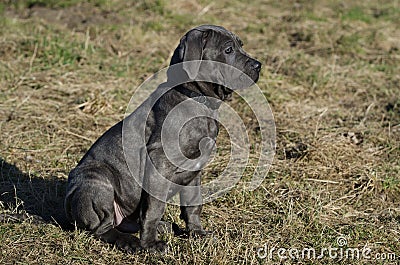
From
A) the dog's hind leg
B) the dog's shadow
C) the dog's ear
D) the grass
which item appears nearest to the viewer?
the dog's ear

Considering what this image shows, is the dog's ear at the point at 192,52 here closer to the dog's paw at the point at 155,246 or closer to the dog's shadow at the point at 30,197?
the dog's paw at the point at 155,246

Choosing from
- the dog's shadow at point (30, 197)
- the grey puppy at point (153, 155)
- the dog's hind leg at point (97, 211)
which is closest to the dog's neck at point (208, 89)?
the grey puppy at point (153, 155)

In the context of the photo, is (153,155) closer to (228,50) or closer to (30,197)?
(228,50)

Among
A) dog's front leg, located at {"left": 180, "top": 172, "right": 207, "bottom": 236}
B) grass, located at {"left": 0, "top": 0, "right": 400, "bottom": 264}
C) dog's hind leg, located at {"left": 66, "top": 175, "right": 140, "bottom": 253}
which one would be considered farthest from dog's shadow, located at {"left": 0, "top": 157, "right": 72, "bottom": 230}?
dog's front leg, located at {"left": 180, "top": 172, "right": 207, "bottom": 236}

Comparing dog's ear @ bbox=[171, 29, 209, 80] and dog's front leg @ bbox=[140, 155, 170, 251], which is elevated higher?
dog's ear @ bbox=[171, 29, 209, 80]

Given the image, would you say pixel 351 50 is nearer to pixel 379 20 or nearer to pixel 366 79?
pixel 366 79

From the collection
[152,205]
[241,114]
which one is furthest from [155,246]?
[241,114]

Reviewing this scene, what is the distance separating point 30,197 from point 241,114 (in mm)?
3461

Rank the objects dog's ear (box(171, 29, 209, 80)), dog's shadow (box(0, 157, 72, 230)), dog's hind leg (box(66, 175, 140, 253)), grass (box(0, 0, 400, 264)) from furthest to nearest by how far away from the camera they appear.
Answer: dog's shadow (box(0, 157, 72, 230)), grass (box(0, 0, 400, 264)), dog's hind leg (box(66, 175, 140, 253)), dog's ear (box(171, 29, 209, 80))

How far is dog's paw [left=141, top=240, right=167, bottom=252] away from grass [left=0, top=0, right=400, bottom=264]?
3.0 inches

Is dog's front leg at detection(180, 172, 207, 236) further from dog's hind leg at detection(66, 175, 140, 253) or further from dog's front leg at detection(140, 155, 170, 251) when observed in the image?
dog's hind leg at detection(66, 175, 140, 253)

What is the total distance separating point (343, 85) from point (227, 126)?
7.78 feet

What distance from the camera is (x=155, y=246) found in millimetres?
5371

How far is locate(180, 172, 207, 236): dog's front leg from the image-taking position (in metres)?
5.71
